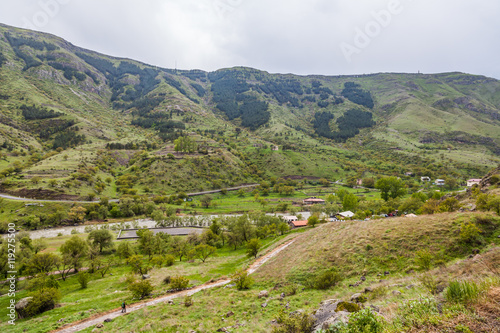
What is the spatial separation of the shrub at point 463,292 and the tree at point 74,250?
58.0m

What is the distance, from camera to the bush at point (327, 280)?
20.3m

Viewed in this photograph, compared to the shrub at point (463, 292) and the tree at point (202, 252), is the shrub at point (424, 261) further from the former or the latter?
the tree at point (202, 252)

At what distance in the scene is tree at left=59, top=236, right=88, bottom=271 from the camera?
142ft

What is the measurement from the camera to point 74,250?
146ft

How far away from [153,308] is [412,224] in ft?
103

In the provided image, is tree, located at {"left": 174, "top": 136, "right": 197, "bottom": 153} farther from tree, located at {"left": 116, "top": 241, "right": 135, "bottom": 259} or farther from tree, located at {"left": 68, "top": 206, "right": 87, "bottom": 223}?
tree, located at {"left": 116, "top": 241, "right": 135, "bottom": 259}

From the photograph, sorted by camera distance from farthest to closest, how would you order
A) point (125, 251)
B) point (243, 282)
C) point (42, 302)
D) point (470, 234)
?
point (125, 251) < point (243, 282) < point (42, 302) < point (470, 234)

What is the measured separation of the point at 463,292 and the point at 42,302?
39.3 metres

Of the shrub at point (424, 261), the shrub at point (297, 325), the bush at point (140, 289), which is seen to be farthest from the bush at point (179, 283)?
the shrub at point (424, 261)

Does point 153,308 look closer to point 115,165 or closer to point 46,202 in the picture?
point 46,202

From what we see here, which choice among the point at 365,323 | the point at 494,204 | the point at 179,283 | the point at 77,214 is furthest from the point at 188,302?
the point at 77,214

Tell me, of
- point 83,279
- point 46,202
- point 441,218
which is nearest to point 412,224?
point 441,218

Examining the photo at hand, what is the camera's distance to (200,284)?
105ft

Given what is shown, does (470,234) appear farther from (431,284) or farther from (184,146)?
(184,146)
